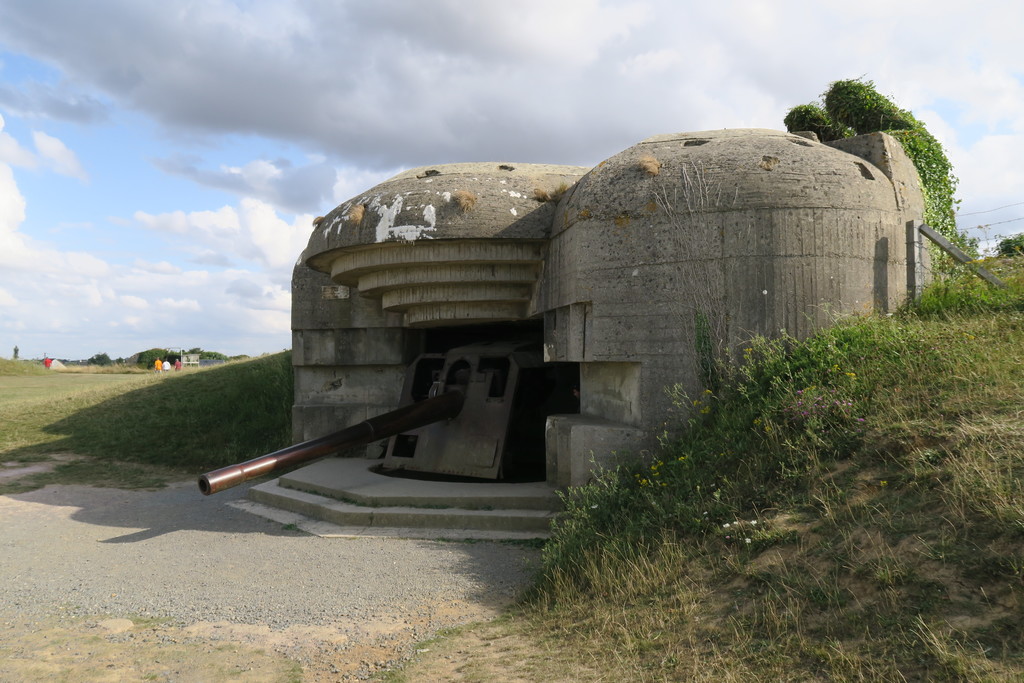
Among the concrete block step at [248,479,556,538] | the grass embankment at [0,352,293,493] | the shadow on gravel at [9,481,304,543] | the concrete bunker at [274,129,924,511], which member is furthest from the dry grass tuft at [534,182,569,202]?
the grass embankment at [0,352,293,493]

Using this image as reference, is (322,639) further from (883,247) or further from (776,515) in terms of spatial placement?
(883,247)

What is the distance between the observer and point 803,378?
4305mm

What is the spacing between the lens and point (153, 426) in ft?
33.4

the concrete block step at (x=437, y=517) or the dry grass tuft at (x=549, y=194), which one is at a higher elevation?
the dry grass tuft at (x=549, y=194)

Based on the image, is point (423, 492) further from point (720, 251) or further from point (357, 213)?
point (720, 251)

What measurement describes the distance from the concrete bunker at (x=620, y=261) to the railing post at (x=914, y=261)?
0.20 feet

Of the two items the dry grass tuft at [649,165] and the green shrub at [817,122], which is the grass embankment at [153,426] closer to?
the dry grass tuft at [649,165]

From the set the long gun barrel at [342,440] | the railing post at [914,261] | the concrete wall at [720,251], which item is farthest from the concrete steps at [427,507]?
the railing post at [914,261]

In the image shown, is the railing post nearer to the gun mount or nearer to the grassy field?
the grassy field

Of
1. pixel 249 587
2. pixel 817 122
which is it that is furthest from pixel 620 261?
pixel 817 122

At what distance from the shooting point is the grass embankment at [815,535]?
2613 mm

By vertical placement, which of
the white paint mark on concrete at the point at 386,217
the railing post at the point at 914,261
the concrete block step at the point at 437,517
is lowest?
the concrete block step at the point at 437,517

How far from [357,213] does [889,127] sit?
588cm

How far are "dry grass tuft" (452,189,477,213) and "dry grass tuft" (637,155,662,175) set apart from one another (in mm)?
1505
